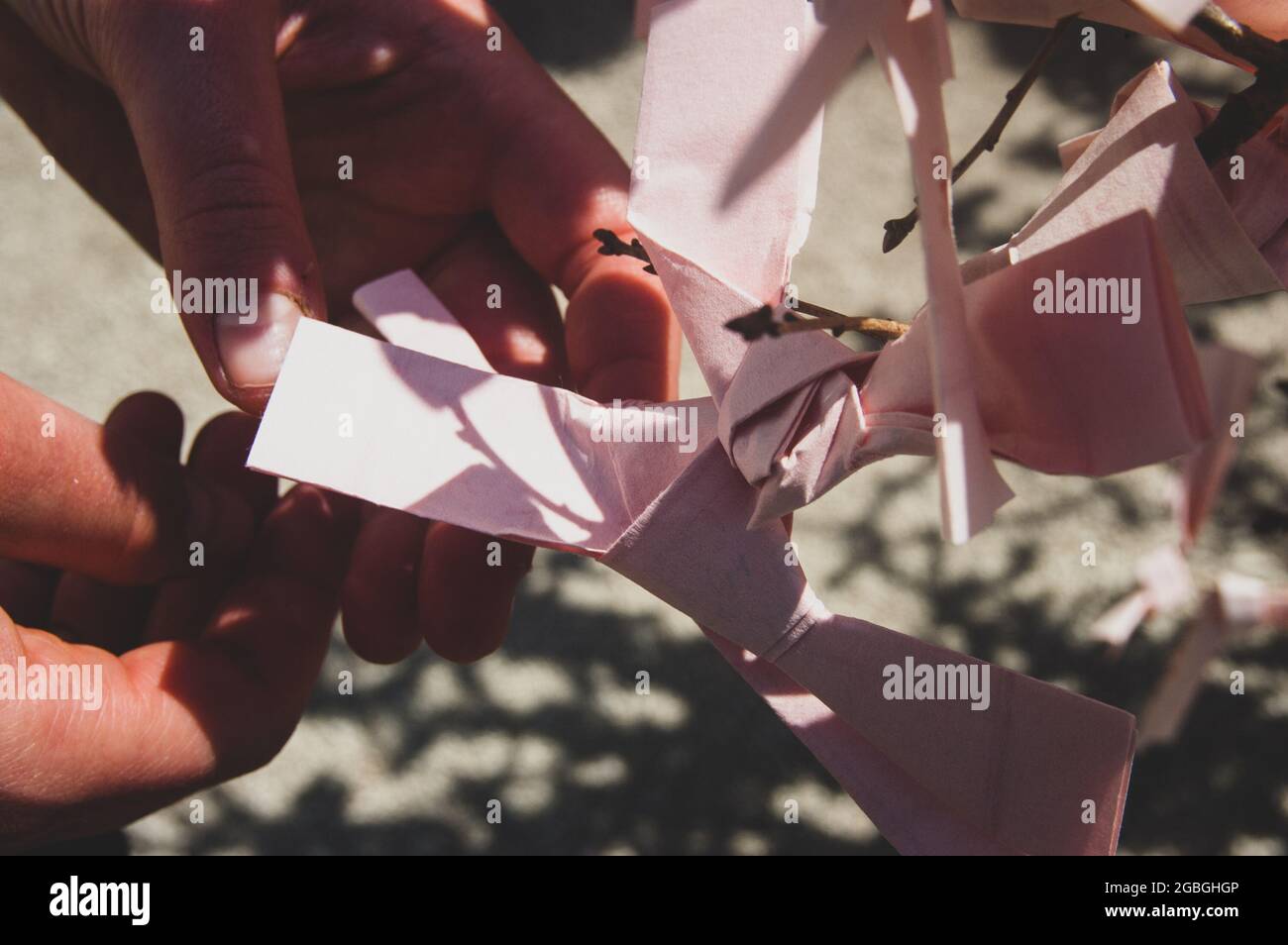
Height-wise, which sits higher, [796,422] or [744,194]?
[744,194]

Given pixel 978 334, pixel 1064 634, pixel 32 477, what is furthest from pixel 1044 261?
pixel 1064 634

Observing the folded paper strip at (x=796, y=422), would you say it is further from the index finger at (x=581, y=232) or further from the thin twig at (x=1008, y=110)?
the index finger at (x=581, y=232)

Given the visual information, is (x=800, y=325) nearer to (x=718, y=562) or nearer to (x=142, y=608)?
(x=718, y=562)

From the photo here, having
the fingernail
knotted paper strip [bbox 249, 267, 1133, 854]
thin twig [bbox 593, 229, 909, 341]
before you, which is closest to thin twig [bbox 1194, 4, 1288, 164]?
thin twig [bbox 593, 229, 909, 341]

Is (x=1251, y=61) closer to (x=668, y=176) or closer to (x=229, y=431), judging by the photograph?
(x=668, y=176)

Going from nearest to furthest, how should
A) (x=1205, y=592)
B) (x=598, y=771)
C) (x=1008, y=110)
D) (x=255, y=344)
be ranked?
(x=1205, y=592), (x=1008, y=110), (x=255, y=344), (x=598, y=771)

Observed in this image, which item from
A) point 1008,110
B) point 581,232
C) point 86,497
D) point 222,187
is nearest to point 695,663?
point 581,232
